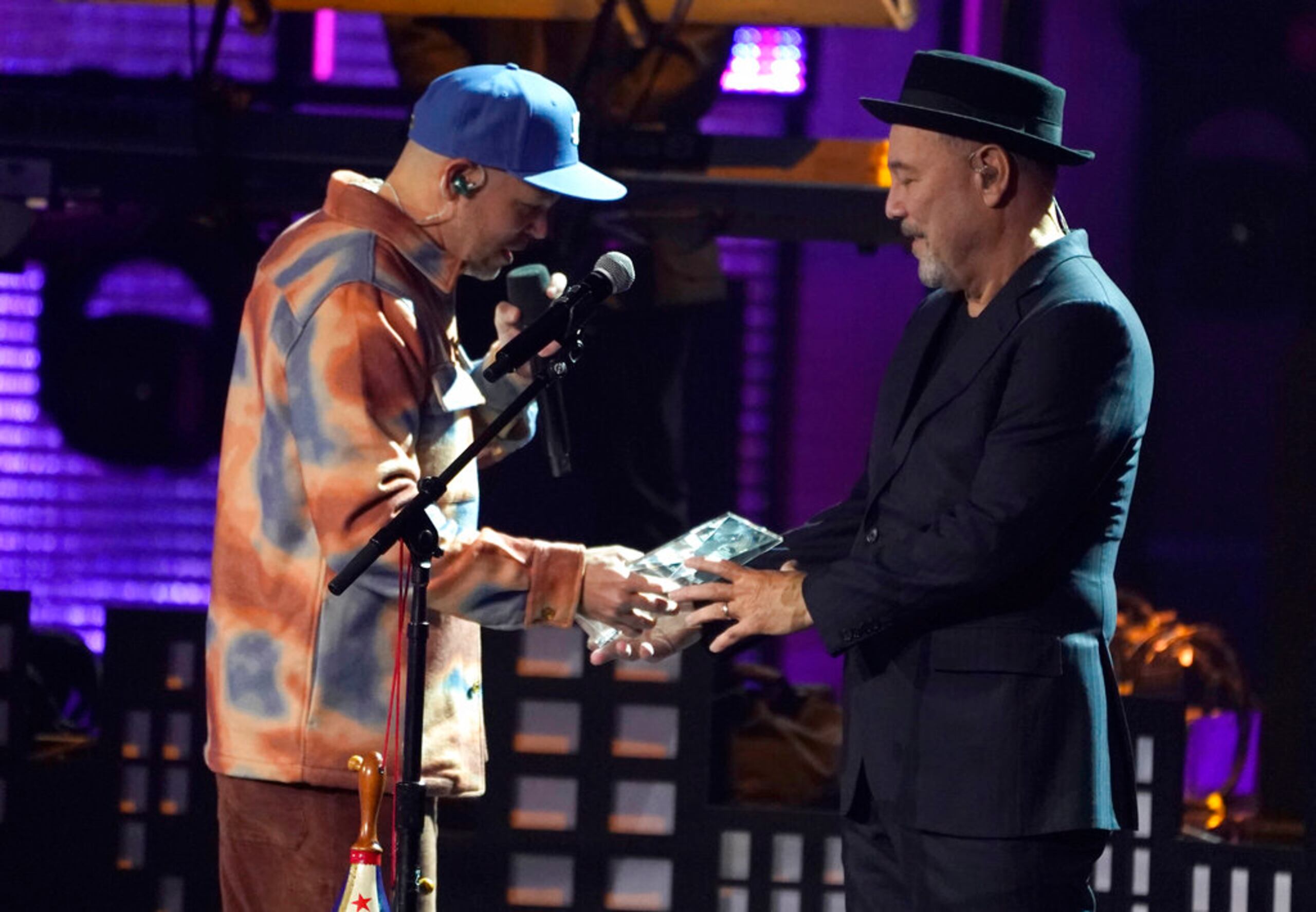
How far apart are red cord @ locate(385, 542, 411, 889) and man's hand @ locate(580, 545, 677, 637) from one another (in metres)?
0.27

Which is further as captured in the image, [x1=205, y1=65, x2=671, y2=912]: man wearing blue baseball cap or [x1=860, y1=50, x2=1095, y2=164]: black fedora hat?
[x1=205, y1=65, x2=671, y2=912]: man wearing blue baseball cap

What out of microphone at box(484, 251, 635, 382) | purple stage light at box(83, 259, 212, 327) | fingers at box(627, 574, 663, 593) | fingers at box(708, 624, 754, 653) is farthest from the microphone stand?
purple stage light at box(83, 259, 212, 327)

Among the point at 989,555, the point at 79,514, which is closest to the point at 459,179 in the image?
the point at 989,555

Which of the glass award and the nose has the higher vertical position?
the nose

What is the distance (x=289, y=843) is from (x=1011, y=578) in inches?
45.6

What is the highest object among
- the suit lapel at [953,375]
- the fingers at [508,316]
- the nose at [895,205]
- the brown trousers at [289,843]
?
the nose at [895,205]

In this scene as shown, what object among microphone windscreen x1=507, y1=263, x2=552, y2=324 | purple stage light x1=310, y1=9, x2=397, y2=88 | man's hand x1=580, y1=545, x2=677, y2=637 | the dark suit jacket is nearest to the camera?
the dark suit jacket

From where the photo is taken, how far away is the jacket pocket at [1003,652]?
2.51 metres

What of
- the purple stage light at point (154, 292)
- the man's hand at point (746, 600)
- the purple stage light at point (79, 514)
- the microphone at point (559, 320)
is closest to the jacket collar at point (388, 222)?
the microphone at point (559, 320)

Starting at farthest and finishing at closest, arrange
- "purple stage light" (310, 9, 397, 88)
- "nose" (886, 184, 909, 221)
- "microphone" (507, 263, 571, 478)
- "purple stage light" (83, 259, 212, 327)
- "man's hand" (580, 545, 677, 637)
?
"purple stage light" (310, 9, 397, 88) < "purple stage light" (83, 259, 212, 327) < "microphone" (507, 263, 571, 478) < "man's hand" (580, 545, 677, 637) < "nose" (886, 184, 909, 221)

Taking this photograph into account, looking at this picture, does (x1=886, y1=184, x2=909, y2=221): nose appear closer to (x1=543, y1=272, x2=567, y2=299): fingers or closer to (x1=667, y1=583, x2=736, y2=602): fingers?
(x1=667, y1=583, x2=736, y2=602): fingers

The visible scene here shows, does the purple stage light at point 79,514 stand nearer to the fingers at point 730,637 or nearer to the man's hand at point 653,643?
the man's hand at point 653,643

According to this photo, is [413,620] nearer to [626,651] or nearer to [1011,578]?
[626,651]

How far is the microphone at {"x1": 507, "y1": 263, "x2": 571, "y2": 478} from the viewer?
124 inches
